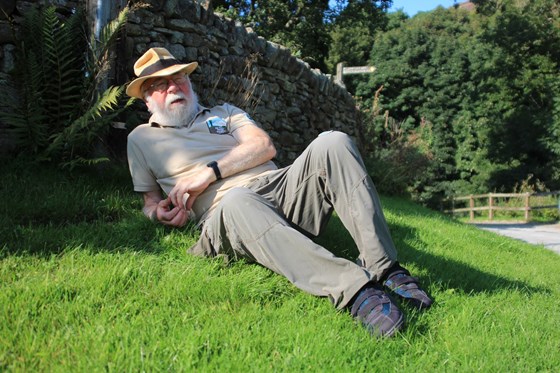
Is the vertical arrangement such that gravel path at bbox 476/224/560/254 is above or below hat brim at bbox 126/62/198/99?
below

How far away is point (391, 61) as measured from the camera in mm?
28000

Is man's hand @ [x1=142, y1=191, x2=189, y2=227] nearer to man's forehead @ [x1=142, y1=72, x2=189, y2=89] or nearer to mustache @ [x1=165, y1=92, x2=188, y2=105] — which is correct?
mustache @ [x1=165, y1=92, x2=188, y2=105]

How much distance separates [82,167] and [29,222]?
1048mm

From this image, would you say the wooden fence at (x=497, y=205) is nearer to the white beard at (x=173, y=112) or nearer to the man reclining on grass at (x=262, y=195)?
the man reclining on grass at (x=262, y=195)

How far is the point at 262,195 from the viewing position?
8.83 ft

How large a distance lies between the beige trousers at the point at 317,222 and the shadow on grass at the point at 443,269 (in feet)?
2.23

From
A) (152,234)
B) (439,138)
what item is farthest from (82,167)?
(439,138)

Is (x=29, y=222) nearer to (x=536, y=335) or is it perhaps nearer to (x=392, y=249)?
(x=392, y=249)

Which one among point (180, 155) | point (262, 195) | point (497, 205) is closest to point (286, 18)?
point (497, 205)

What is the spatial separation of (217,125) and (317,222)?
999mm

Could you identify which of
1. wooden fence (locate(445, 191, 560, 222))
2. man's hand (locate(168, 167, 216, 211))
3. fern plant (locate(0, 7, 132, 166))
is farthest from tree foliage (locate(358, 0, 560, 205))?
man's hand (locate(168, 167, 216, 211))

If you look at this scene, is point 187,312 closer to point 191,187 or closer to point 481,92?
point 191,187

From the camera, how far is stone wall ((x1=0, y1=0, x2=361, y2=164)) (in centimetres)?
466

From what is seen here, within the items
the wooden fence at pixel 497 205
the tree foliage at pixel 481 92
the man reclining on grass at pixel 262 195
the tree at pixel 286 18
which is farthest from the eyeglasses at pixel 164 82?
the wooden fence at pixel 497 205
